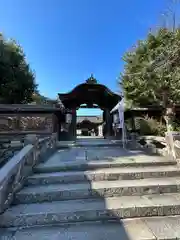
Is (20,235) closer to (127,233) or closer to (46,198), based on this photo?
(46,198)

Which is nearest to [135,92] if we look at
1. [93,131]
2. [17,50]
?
[17,50]

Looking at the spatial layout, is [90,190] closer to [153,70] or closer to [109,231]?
[109,231]

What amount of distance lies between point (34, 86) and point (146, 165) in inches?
673

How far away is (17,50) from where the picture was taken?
18.8 metres

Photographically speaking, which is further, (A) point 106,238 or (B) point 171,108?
(B) point 171,108

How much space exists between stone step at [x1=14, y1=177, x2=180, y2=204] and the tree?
14.9 metres

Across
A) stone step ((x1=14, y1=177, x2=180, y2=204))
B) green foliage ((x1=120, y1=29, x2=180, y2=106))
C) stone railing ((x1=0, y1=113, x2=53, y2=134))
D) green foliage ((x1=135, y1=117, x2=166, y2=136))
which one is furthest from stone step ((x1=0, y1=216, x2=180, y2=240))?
stone railing ((x1=0, y1=113, x2=53, y2=134))

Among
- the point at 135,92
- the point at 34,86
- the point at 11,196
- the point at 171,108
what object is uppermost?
the point at 34,86

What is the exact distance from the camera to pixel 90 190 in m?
3.73

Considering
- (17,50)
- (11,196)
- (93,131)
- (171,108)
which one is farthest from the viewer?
(93,131)

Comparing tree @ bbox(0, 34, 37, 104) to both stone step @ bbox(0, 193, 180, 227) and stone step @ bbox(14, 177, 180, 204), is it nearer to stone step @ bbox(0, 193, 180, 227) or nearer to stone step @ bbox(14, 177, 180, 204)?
stone step @ bbox(14, 177, 180, 204)

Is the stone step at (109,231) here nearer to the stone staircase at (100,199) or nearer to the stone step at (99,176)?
the stone staircase at (100,199)

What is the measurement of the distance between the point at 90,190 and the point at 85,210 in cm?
64

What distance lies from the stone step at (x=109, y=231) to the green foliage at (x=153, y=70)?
5.60m
